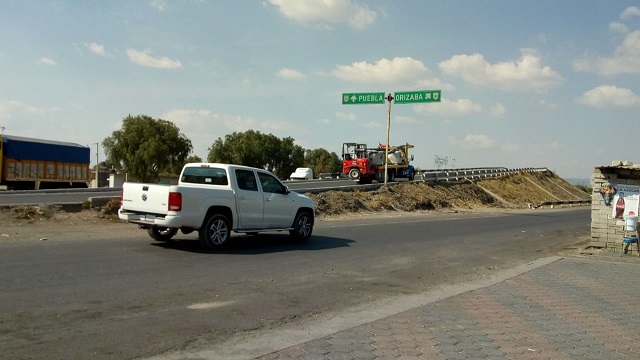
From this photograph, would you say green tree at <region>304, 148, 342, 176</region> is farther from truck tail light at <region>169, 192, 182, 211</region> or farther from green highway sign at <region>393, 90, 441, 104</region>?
truck tail light at <region>169, 192, 182, 211</region>

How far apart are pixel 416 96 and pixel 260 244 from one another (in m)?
18.8

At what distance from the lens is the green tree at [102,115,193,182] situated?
6956 centimetres

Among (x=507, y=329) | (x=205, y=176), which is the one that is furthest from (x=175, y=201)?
(x=507, y=329)

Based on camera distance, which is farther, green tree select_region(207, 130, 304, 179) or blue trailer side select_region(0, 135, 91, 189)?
green tree select_region(207, 130, 304, 179)

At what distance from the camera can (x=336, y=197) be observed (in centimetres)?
2791

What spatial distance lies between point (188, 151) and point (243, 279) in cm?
6553

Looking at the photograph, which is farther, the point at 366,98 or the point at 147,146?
the point at 147,146

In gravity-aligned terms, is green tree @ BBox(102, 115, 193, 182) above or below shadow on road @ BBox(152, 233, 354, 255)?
above

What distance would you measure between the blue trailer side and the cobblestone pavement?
34323 mm

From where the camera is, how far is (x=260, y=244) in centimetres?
1430

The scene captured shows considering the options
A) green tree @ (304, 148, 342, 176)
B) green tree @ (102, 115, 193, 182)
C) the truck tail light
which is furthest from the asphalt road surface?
green tree @ (304, 148, 342, 176)

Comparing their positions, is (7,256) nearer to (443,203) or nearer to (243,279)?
(243,279)

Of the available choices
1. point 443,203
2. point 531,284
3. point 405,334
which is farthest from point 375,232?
point 443,203

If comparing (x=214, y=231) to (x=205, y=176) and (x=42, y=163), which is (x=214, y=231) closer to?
(x=205, y=176)
